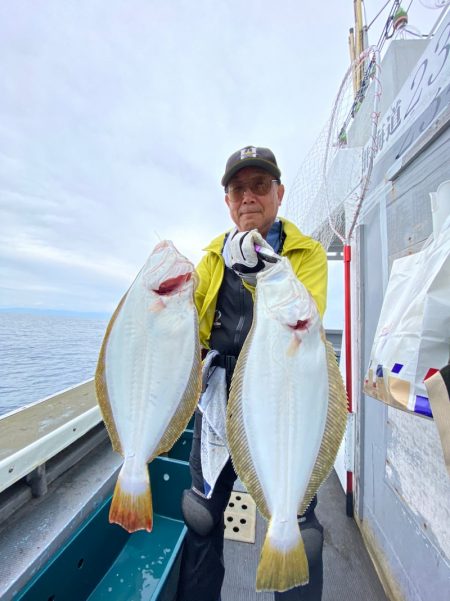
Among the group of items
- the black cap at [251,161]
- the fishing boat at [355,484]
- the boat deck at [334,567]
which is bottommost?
the boat deck at [334,567]

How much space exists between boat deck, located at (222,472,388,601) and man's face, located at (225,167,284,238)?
246 cm

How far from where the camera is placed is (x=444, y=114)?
1.53 meters

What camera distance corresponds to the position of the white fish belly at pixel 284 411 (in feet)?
3.34

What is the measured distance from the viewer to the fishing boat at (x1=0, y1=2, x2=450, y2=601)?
1.63m

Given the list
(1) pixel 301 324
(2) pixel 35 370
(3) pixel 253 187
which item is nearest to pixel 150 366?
(1) pixel 301 324

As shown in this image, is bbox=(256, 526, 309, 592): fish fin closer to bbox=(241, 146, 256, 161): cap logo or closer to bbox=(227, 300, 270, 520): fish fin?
bbox=(227, 300, 270, 520): fish fin

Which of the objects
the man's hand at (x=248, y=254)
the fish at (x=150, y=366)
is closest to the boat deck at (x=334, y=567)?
the fish at (x=150, y=366)

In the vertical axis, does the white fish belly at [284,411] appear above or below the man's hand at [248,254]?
below

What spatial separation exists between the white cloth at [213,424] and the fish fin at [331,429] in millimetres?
562

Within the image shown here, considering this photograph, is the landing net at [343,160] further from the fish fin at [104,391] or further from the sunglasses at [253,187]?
the fish fin at [104,391]

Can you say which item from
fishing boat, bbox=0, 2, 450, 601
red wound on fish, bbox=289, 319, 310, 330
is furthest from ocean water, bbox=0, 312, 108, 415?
red wound on fish, bbox=289, 319, 310, 330

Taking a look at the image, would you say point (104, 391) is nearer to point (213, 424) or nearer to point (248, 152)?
point (213, 424)

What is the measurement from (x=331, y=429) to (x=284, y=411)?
0.69 ft

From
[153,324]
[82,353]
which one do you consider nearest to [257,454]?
[153,324]
